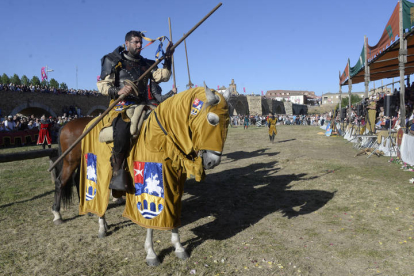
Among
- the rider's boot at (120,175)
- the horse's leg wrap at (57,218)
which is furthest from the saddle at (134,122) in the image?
the horse's leg wrap at (57,218)

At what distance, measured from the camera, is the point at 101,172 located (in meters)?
4.01

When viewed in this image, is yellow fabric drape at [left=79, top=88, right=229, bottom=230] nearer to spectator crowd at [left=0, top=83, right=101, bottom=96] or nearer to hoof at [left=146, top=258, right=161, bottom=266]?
hoof at [left=146, top=258, right=161, bottom=266]

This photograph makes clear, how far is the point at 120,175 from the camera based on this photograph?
350 cm

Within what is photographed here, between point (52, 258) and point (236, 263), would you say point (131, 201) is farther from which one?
point (236, 263)

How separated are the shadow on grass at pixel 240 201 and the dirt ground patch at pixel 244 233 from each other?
0.8 inches

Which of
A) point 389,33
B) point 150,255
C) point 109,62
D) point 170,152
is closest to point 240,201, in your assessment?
point 150,255

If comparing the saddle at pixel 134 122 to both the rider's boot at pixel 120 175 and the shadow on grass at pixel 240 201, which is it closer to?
the rider's boot at pixel 120 175

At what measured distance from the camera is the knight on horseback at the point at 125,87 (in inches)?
139

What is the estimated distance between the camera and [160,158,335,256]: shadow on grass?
14.8ft

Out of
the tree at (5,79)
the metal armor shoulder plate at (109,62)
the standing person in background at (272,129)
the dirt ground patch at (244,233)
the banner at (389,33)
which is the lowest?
the dirt ground patch at (244,233)

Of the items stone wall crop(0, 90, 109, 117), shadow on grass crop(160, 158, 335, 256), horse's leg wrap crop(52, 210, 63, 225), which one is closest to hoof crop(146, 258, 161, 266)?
shadow on grass crop(160, 158, 335, 256)

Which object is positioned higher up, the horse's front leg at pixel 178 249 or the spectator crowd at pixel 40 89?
the spectator crowd at pixel 40 89

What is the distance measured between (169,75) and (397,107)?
13.7m

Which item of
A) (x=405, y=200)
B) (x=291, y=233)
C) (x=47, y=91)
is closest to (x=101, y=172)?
(x=291, y=233)
